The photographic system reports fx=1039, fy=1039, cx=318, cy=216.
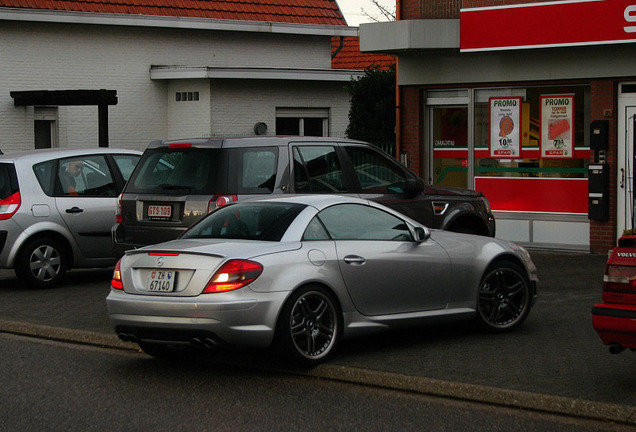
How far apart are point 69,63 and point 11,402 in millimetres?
16998

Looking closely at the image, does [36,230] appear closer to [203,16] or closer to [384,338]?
[384,338]

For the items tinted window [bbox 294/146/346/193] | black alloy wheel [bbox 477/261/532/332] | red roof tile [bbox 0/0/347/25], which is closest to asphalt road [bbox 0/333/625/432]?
black alloy wheel [bbox 477/261/532/332]

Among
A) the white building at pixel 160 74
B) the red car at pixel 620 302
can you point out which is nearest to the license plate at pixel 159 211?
the red car at pixel 620 302

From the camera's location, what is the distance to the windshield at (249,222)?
8.31 meters

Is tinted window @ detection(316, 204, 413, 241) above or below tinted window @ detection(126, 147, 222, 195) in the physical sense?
below

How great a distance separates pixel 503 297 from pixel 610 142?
6939 mm

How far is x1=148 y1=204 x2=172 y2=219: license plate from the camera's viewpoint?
428 inches

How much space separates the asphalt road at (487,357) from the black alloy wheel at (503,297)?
0.15 meters

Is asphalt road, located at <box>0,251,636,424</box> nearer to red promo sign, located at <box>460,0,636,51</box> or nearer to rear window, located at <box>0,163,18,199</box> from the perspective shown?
rear window, located at <box>0,163,18,199</box>

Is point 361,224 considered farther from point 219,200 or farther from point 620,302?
point 620,302

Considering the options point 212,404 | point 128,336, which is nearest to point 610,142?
point 128,336

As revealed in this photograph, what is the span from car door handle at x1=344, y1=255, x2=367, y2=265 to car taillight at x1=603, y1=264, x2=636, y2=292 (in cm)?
215

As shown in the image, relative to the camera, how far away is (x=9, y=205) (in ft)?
41.6

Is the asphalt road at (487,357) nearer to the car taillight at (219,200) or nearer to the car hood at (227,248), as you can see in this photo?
the car hood at (227,248)
